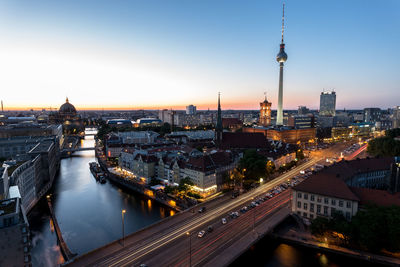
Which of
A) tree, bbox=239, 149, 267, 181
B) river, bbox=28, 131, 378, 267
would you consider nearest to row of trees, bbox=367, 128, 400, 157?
tree, bbox=239, 149, 267, 181

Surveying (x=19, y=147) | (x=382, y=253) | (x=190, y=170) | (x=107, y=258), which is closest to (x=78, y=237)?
(x=107, y=258)

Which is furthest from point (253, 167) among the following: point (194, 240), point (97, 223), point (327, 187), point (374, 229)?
point (97, 223)

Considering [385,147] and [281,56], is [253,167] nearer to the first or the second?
[385,147]

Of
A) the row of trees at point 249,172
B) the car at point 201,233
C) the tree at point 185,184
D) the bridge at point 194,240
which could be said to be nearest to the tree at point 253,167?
the row of trees at point 249,172

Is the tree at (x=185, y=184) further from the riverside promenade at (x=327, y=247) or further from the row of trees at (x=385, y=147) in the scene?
the row of trees at (x=385, y=147)

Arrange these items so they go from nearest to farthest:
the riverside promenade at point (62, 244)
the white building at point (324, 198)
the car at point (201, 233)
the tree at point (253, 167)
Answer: the riverside promenade at point (62, 244) < the car at point (201, 233) < the white building at point (324, 198) < the tree at point (253, 167)

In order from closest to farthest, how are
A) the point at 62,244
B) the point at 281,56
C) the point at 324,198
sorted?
the point at 62,244 < the point at 324,198 < the point at 281,56

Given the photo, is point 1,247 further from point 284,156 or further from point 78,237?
point 284,156
